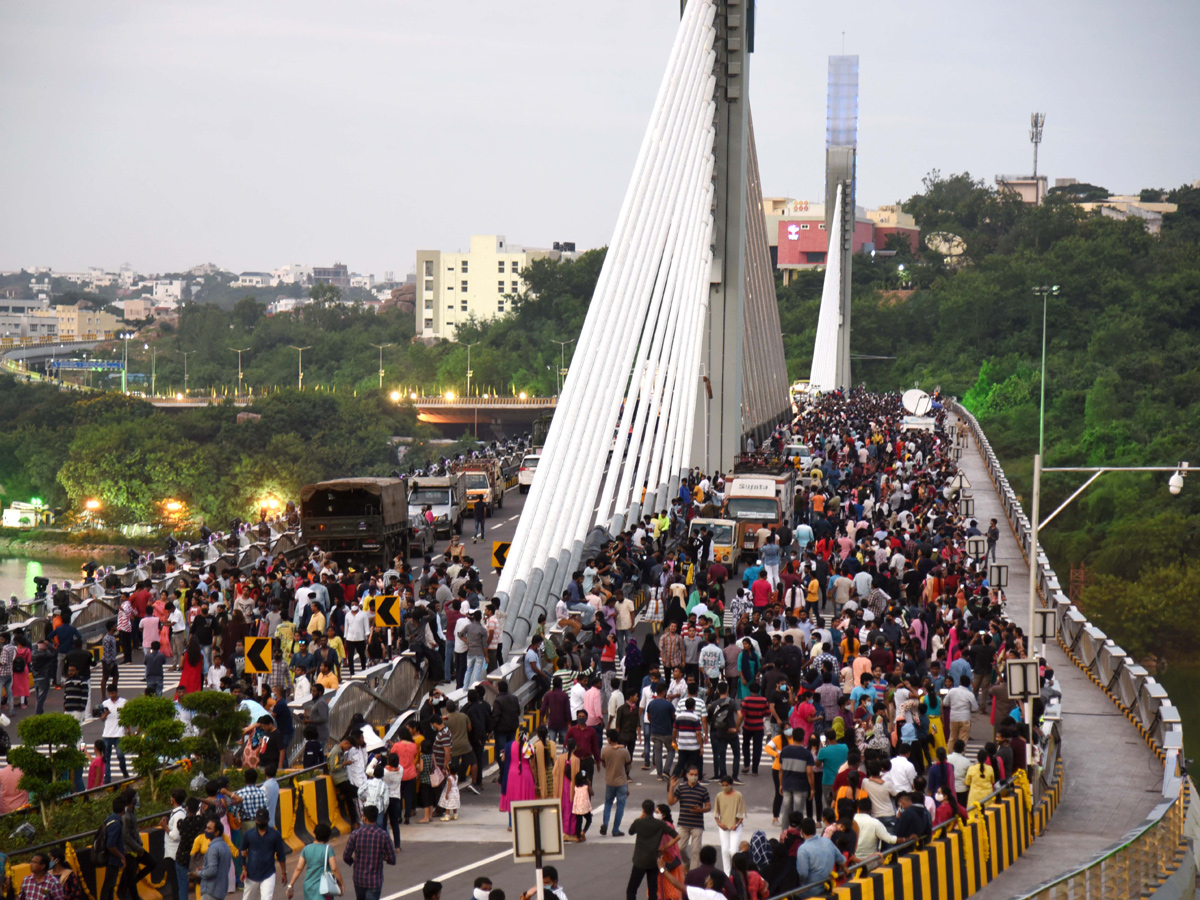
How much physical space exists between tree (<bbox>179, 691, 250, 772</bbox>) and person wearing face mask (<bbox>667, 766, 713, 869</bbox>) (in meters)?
5.20

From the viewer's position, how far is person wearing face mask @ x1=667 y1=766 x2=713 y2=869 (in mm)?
13156

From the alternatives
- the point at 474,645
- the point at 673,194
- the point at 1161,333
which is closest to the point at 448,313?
the point at 1161,333

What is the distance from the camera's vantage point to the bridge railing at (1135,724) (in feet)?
41.9

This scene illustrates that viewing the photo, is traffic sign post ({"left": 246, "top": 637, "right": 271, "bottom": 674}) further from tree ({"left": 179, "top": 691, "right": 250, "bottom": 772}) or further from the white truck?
the white truck

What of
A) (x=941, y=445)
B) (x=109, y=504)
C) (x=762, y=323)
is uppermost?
(x=762, y=323)

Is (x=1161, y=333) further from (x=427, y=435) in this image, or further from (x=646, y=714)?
(x=646, y=714)

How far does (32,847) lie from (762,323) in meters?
56.3

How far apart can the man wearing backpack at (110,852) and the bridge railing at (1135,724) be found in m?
7.38

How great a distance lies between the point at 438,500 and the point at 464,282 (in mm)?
163491

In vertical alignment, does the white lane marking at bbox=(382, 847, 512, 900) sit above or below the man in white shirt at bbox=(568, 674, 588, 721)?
below

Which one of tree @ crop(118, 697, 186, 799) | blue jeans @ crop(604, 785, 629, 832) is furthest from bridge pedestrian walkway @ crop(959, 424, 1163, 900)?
tree @ crop(118, 697, 186, 799)

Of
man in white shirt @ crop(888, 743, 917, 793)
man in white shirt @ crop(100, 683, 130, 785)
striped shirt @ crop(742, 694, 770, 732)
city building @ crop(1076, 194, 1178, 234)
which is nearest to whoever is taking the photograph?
man in white shirt @ crop(888, 743, 917, 793)

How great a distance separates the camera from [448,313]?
645 feet

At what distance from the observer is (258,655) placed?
1897 cm
